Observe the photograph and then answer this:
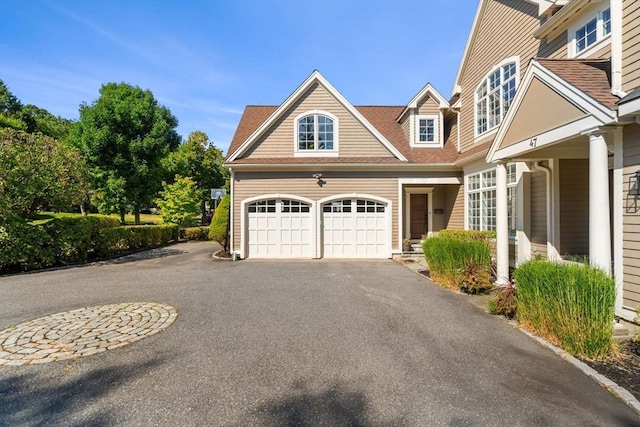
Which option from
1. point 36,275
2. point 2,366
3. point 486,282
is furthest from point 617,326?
point 36,275

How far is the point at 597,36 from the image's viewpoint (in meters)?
6.68

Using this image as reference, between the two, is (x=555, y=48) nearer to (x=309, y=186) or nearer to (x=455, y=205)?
(x=455, y=205)

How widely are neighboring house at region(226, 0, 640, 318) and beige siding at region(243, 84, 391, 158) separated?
4 cm

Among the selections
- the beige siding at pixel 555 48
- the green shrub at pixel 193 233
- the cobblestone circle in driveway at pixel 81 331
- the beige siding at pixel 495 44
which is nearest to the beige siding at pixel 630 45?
the beige siding at pixel 555 48

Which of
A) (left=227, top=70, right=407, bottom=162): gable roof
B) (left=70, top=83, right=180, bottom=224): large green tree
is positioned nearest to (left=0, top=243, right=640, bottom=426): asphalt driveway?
(left=227, top=70, right=407, bottom=162): gable roof

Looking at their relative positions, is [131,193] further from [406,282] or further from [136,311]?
[406,282]

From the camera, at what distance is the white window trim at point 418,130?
550 inches

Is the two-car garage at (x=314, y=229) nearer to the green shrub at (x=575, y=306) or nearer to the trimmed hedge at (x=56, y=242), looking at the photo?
the trimmed hedge at (x=56, y=242)

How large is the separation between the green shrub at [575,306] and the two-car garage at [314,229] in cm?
824

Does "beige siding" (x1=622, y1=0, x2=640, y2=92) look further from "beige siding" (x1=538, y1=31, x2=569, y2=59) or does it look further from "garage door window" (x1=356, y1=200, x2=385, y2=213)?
"garage door window" (x1=356, y1=200, x2=385, y2=213)

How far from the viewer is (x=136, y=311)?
237 inches

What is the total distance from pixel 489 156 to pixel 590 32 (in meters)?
3.21

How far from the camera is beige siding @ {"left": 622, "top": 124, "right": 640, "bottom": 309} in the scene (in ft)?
16.3

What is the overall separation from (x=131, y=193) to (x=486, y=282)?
2408cm
